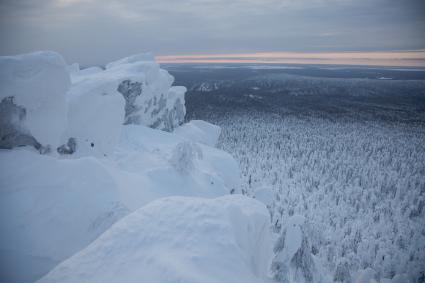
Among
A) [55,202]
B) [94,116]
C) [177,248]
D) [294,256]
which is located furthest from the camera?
[94,116]

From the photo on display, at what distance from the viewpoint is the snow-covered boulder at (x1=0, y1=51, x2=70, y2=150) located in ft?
27.3

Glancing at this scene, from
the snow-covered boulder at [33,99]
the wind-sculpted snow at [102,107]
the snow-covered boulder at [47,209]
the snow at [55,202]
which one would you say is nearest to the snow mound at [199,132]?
the wind-sculpted snow at [102,107]

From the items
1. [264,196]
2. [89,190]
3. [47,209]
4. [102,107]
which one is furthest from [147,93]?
[47,209]

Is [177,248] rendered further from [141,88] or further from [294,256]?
[141,88]

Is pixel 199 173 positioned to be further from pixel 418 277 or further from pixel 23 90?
pixel 418 277

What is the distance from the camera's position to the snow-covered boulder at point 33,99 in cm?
834

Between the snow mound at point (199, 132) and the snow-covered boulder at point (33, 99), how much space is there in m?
12.5

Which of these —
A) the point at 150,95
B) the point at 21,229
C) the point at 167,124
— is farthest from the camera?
the point at 167,124

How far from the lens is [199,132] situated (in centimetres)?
2391

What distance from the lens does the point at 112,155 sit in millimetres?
12594

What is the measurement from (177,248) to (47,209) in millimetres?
4598

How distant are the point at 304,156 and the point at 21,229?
76.9 feet

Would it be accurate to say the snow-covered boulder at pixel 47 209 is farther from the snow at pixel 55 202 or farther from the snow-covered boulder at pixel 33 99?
the snow-covered boulder at pixel 33 99

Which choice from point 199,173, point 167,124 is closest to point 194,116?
point 167,124
